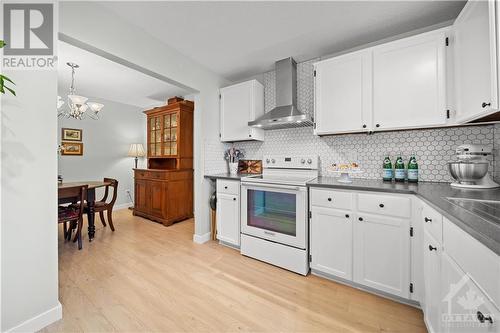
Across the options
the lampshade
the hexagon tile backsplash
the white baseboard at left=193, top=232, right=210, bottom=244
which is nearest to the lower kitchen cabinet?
the hexagon tile backsplash

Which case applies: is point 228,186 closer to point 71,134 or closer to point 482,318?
point 482,318

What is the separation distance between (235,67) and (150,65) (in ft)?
3.78

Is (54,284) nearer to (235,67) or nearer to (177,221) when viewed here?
(177,221)

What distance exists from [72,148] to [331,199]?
15.4ft

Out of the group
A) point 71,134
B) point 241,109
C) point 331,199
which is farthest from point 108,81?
point 331,199

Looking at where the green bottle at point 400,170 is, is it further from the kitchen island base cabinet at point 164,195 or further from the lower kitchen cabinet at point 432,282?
the kitchen island base cabinet at point 164,195

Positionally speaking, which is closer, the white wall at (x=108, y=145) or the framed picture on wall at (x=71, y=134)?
the framed picture on wall at (x=71, y=134)

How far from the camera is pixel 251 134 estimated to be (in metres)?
2.76

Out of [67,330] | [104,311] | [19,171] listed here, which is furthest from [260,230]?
[19,171]

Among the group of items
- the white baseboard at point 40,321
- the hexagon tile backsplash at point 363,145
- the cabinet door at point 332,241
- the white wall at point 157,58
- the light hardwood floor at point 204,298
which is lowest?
the light hardwood floor at point 204,298

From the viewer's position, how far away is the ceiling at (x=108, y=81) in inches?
102

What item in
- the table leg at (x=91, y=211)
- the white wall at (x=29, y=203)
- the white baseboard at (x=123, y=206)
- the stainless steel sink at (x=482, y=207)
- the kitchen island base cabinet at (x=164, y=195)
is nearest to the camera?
the stainless steel sink at (x=482, y=207)

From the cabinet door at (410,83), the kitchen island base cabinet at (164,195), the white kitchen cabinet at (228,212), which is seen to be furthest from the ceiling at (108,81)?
the cabinet door at (410,83)

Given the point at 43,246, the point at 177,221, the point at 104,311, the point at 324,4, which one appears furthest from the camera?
the point at 177,221
